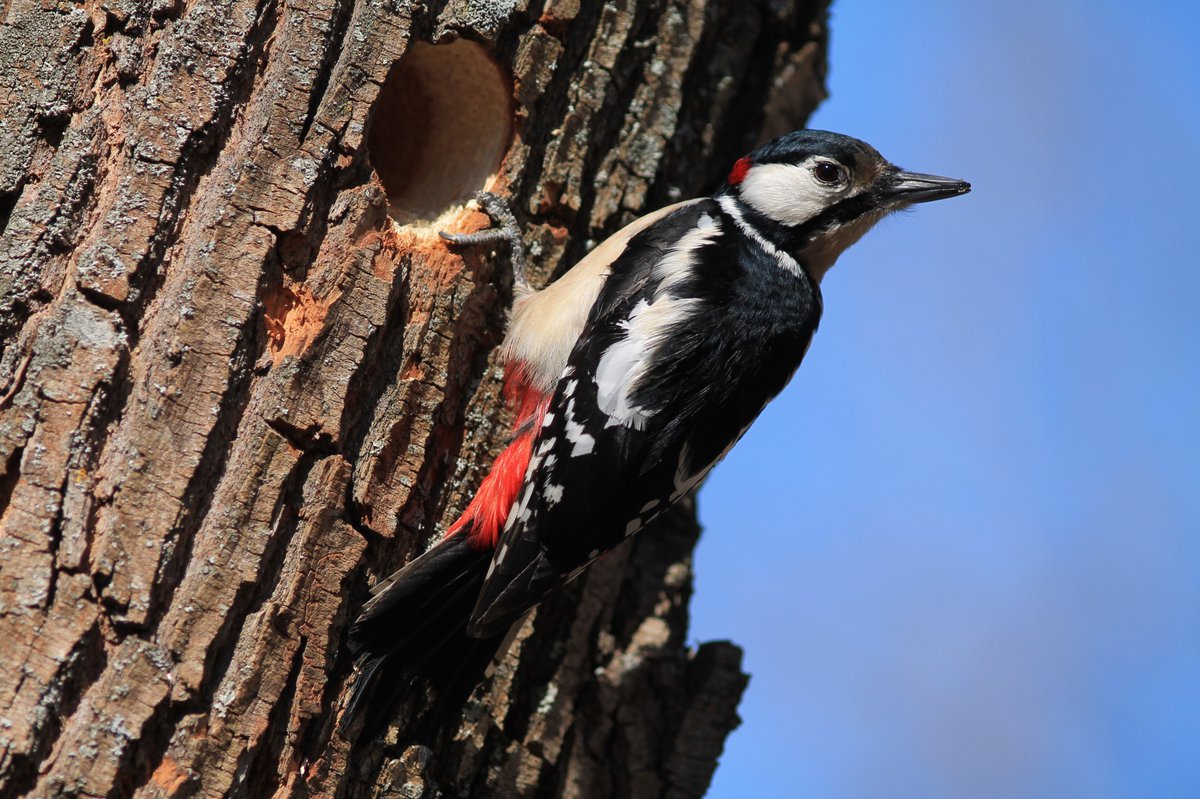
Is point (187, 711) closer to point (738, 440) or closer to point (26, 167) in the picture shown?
point (26, 167)

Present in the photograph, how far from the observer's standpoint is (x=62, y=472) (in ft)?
6.90

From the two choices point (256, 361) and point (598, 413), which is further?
point (598, 413)

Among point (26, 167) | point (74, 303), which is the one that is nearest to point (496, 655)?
point (74, 303)

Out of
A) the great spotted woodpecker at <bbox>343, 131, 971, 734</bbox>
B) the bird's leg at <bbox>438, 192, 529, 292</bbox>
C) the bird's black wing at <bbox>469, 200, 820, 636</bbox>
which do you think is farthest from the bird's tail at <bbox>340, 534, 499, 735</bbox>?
the bird's leg at <bbox>438, 192, 529, 292</bbox>

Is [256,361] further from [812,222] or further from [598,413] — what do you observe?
[812,222]

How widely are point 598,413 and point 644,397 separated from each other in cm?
11

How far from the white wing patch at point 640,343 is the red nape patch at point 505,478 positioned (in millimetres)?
215

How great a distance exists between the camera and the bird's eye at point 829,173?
3234 millimetres

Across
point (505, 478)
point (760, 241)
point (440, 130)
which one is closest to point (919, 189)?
point (760, 241)

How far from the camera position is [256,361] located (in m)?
2.32

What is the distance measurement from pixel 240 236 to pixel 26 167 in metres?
0.46

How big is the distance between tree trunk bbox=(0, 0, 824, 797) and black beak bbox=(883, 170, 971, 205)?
0.82 m

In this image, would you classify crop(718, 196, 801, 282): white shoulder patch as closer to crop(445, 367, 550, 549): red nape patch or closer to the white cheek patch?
the white cheek patch

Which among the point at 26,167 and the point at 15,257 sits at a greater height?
the point at 26,167
